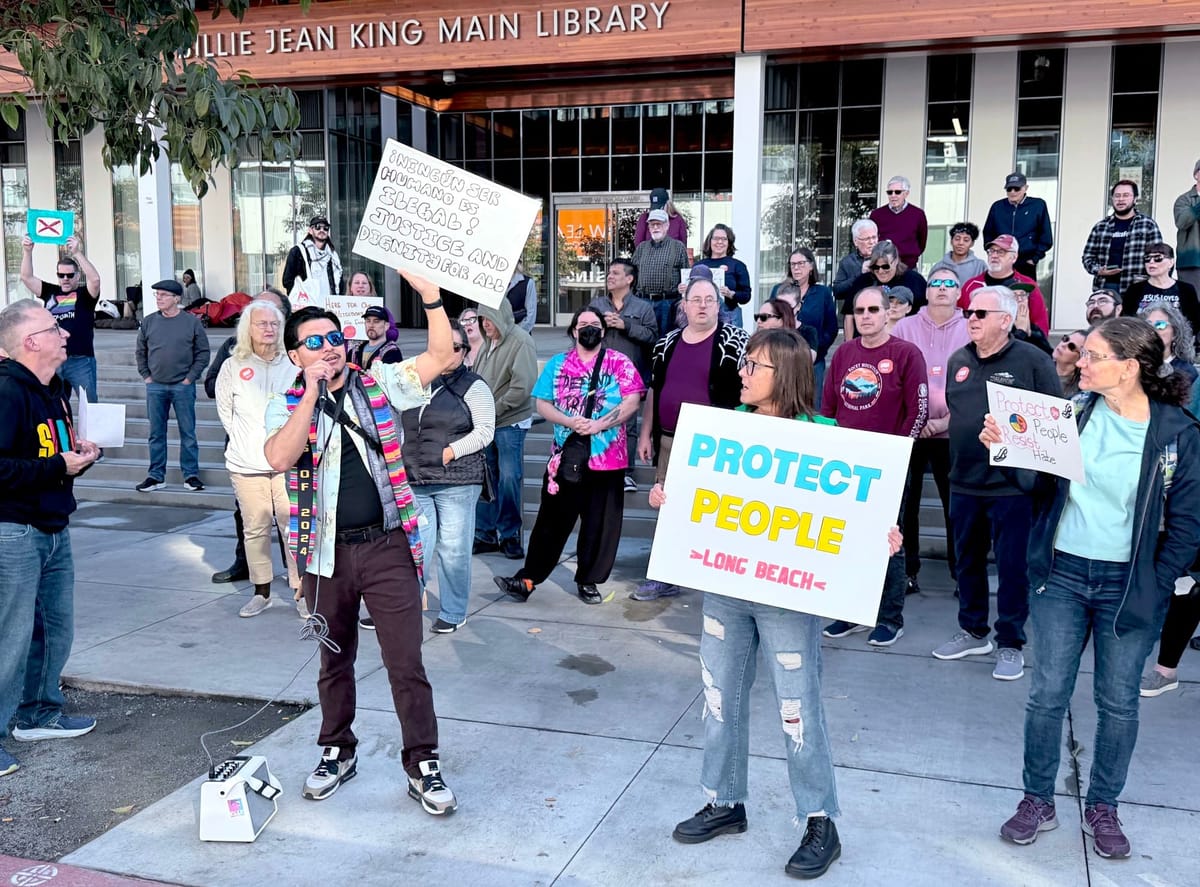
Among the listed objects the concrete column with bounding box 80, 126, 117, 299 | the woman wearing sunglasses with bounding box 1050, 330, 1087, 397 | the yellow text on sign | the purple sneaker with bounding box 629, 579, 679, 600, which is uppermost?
the concrete column with bounding box 80, 126, 117, 299

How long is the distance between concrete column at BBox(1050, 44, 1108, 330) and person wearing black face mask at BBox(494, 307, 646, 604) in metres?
12.6

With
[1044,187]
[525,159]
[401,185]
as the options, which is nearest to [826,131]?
[1044,187]

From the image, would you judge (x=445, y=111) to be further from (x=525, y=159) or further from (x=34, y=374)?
(x=34, y=374)

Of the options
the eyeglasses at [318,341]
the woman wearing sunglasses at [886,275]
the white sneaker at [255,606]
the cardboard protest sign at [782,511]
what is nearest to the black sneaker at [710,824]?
the cardboard protest sign at [782,511]

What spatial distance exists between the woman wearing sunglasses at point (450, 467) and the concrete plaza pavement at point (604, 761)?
0.39 meters

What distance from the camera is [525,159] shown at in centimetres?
2212

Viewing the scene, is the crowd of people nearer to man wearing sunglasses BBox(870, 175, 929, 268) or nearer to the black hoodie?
the black hoodie

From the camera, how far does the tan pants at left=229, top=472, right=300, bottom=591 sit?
7074 millimetres

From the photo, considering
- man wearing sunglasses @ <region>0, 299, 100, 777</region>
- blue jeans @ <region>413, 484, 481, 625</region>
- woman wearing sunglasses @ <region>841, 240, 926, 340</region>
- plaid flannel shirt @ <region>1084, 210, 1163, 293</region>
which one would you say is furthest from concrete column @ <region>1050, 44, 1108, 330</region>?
man wearing sunglasses @ <region>0, 299, 100, 777</region>

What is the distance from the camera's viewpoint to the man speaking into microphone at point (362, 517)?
4379mm

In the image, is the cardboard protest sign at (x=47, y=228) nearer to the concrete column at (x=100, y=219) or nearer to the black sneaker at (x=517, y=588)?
the black sneaker at (x=517, y=588)

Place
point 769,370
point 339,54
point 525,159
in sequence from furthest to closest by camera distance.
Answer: point 525,159
point 339,54
point 769,370

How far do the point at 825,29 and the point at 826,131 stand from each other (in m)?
4.77

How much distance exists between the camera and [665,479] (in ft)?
18.5
